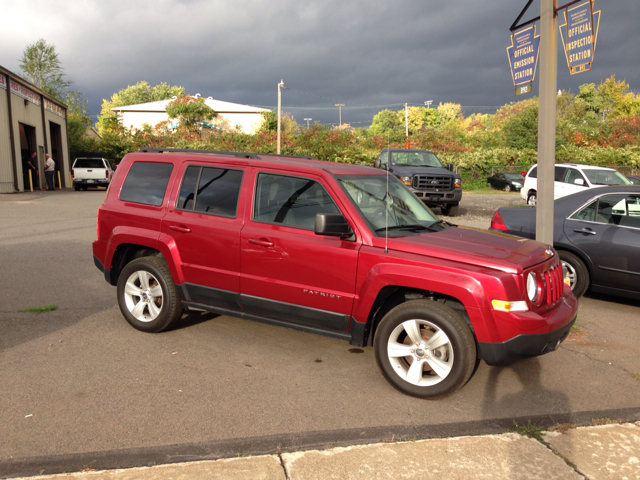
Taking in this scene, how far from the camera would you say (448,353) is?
4.17m

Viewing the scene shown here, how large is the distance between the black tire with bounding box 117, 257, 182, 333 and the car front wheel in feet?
16.1

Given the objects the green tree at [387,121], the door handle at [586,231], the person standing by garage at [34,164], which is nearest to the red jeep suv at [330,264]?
the door handle at [586,231]

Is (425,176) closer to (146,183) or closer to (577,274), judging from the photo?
(577,274)

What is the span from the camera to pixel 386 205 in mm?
4961

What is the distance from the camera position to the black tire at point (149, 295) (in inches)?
214

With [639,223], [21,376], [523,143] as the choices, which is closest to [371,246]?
[21,376]

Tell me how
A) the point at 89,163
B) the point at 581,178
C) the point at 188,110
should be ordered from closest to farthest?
the point at 581,178 → the point at 89,163 → the point at 188,110

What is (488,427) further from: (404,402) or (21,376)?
(21,376)

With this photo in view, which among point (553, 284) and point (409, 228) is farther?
point (409, 228)

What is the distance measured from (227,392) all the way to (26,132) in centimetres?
3351

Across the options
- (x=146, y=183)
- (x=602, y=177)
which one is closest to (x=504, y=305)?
(x=146, y=183)

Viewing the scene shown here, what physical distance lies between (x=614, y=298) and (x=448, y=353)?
15.7ft

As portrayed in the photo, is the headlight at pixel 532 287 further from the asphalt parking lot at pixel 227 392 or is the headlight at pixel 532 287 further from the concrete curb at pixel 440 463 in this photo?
the concrete curb at pixel 440 463

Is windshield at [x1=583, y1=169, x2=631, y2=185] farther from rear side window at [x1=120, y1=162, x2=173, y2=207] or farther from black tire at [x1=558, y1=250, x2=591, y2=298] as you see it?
rear side window at [x1=120, y1=162, x2=173, y2=207]
